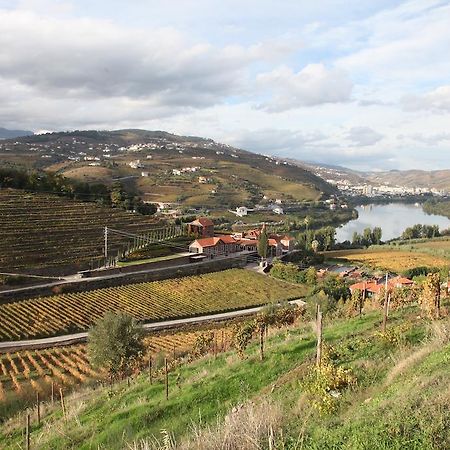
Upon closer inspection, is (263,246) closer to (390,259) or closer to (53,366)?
(390,259)

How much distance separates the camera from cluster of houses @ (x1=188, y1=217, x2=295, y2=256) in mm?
65062

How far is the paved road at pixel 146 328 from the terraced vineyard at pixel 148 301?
827 mm

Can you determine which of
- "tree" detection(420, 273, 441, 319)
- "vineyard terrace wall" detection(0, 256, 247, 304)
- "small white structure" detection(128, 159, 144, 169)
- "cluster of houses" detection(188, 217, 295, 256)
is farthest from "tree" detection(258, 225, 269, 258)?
"small white structure" detection(128, 159, 144, 169)

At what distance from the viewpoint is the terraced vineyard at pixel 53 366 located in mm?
19742

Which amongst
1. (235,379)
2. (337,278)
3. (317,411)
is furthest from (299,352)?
(337,278)

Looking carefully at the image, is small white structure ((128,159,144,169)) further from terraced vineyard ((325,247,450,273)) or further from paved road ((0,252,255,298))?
paved road ((0,252,255,298))

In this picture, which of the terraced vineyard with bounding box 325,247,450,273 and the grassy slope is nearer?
the grassy slope

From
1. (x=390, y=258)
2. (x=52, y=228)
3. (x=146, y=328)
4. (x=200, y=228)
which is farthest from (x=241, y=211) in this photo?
(x=146, y=328)

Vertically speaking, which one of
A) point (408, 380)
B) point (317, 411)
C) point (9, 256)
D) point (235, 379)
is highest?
point (408, 380)

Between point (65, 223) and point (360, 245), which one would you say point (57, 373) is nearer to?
point (65, 223)

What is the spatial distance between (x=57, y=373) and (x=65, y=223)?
120 ft

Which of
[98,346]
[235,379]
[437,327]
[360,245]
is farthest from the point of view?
[360,245]

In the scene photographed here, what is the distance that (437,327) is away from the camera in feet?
33.7

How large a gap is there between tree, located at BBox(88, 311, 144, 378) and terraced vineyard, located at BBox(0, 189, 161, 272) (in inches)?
1133
